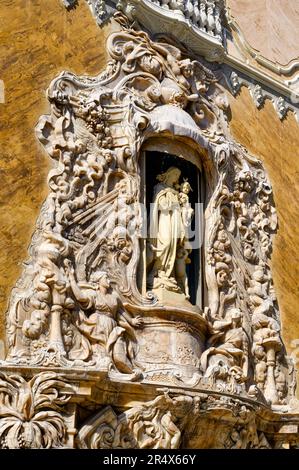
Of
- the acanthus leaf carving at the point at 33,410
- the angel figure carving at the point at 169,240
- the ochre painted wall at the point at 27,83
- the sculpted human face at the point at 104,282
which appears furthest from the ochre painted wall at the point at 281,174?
the acanthus leaf carving at the point at 33,410

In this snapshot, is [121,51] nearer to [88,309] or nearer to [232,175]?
[232,175]

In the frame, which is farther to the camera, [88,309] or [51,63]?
[51,63]

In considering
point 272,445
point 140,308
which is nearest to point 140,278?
point 140,308

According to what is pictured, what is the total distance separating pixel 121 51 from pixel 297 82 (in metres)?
2.74

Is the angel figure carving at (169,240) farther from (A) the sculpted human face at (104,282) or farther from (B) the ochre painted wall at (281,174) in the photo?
(B) the ochre painted wall at (281,174)

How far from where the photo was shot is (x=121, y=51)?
1134 centimetres

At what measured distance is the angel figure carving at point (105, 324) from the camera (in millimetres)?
10062

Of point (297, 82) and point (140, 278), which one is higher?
point (297, 82)

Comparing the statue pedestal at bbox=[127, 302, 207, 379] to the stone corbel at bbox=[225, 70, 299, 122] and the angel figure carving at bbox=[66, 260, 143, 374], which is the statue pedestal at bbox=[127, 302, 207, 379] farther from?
the stone corbel at bbox=[225, 70, 299, 122]

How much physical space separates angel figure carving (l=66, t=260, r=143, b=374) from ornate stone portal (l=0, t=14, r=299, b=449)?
0.04 feet

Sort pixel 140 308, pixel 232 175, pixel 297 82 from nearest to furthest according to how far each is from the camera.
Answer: pixel 140 308 → pixel 232 175 → pixel 297 82

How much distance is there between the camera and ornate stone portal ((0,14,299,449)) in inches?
383

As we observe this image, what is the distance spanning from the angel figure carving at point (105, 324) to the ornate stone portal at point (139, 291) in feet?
0.04

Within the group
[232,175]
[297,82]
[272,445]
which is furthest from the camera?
[297,82]
